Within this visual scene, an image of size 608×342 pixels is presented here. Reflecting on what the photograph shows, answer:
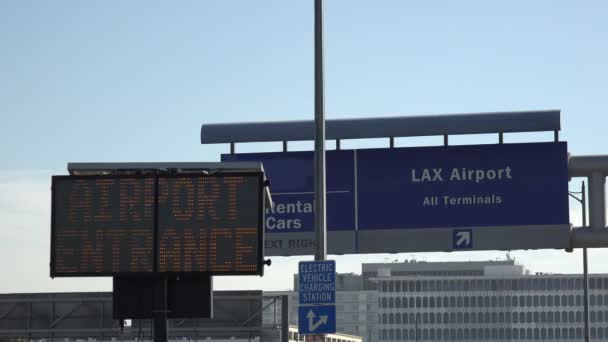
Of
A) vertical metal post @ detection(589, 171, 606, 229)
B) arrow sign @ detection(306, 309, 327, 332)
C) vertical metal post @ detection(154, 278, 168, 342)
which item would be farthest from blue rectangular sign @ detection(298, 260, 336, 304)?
vertical metal post @ detection(589, 171, 606, 229)

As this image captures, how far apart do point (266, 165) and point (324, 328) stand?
30.4ft

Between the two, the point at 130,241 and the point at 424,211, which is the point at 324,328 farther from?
the point at 424,211

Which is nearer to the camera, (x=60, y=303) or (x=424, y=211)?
(x=424, y=211)

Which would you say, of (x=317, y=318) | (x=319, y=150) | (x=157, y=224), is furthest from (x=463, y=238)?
(x=157, y=224)

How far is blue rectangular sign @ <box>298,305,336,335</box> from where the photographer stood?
23.4 m

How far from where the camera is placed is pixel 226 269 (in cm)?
1955

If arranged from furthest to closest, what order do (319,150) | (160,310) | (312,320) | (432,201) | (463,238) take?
1. (432,201)
2. (463,238)
3. (319,150)
4. (312,320)
5. (160,310)

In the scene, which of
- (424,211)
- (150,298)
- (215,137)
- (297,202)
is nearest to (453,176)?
(424,211)

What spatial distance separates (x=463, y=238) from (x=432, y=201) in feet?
3.05

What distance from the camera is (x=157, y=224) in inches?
768

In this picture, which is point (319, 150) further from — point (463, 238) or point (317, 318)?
point (463, 238)

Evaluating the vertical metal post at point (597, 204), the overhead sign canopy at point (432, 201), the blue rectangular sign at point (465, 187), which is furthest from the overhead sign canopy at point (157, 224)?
the vertical metal post at point (597, 204)

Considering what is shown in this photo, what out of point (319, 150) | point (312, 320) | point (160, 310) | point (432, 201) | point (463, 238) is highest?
point (319, 150)

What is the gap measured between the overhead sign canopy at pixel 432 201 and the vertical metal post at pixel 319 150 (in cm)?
703
